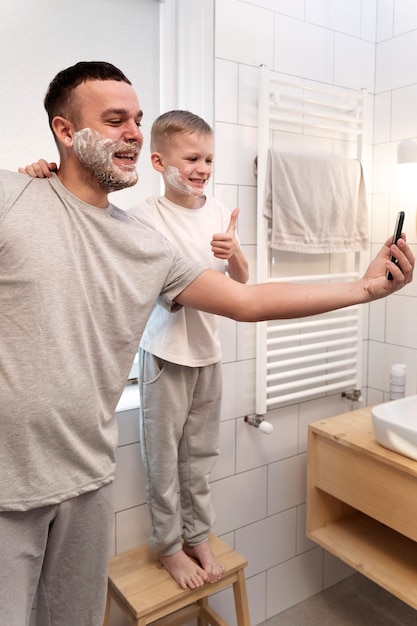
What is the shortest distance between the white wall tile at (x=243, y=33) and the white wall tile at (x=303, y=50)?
0.15ft

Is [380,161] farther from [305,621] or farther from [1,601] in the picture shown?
[1,601]

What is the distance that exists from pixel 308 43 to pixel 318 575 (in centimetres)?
200

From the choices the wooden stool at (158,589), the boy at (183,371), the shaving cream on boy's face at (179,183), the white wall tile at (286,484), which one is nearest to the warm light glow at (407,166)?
the boy at (183,371)

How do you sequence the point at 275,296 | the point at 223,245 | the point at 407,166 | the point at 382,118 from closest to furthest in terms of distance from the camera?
the point at 275,296 < the point at 223,245 < the point at 407,166 < the point at 382,118

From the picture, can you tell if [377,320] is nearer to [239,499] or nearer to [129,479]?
[239,499]

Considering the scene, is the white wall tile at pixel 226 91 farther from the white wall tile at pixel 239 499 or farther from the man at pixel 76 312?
the white wall tile at pixel 239 499

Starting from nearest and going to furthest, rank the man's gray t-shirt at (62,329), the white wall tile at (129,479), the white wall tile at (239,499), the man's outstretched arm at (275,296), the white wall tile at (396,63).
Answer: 1. the man's gray t-shirt at (62,329)
2. the man's outstretched arm at (275,296)
3. the white wall tile at (129,479)
4. the white wall tile at (239,499)
5. the white wall tile at (396,63)

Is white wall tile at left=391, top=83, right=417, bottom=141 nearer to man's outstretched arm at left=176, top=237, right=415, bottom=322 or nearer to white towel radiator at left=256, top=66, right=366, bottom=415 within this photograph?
white towel radiator at left=256, top=66, right=366, bottom=415

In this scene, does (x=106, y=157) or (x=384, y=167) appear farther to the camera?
(x=384, y=167)

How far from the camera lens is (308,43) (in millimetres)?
1873

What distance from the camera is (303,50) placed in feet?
6.11

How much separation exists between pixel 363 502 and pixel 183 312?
0.80 m

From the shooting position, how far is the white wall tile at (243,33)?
1666mm

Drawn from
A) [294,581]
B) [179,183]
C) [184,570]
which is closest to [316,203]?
[179,183]
